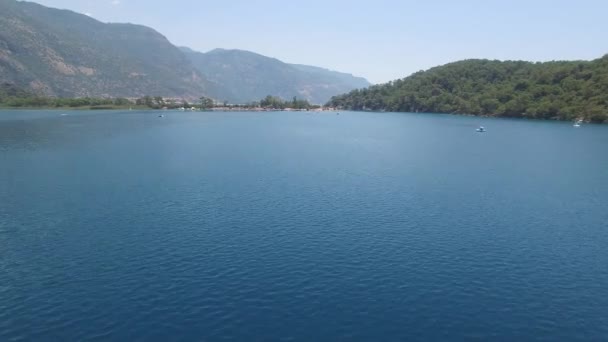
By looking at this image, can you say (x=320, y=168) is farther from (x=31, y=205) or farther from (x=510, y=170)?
(x=31, y=205)

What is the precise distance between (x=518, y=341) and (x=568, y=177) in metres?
74.2

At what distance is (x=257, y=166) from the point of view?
10619 cm

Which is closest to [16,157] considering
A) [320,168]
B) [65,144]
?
[65,144]

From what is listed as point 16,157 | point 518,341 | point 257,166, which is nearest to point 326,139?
point 257,166

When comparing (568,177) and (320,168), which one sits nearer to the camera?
(568,177)

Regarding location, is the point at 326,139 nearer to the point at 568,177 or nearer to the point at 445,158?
the point at 445,158

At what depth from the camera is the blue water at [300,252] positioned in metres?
35.8

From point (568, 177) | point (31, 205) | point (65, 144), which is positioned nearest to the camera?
point (31, 205)

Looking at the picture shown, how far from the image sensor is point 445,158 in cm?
12162

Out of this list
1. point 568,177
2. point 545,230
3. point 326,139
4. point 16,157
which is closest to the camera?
point 545,230

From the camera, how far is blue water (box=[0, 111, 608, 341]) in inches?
1411

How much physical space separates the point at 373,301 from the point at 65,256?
112 ft

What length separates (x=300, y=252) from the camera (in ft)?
165

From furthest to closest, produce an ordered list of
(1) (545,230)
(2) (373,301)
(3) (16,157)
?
(3) (16,157), (1) (545,230), (2) (373,301)
